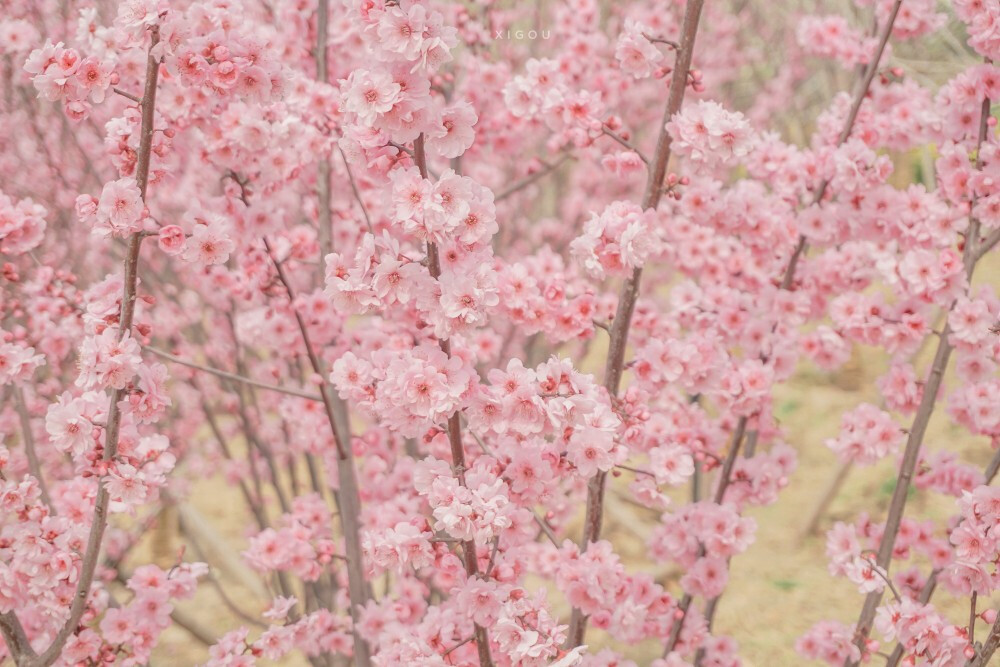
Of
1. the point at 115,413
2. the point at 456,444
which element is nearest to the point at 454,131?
the point at 456,444

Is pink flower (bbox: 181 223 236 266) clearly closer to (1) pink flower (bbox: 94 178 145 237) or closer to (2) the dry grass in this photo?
(1) pink flower (bbox: 94 178 145 237)

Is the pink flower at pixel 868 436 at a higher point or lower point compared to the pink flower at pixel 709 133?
lower

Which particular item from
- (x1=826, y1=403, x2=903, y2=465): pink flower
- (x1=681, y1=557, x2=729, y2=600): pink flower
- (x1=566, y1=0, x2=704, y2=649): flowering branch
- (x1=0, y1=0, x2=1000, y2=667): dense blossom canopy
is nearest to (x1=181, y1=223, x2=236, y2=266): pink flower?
(x1=0, y1=0, x2=1000, y2=667): dense blossom canopy

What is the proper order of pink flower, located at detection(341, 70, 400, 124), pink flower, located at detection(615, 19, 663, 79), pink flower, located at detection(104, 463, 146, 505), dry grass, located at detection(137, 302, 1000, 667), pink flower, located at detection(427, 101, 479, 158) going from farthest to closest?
dry grass, located at detection(137, 302, 1000, 667)
pink flower, located at detection(615, 19, 663, 79)
pink flower, located at detection(104, 463, 146, 505)
pink flower, located at detection(427, 101, 479, 158)
pink flower, located at detection(341, 70, 400, 124)

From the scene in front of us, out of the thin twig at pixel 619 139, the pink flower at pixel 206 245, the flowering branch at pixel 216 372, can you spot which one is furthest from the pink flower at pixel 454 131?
the flowering branch at pixel 216 372

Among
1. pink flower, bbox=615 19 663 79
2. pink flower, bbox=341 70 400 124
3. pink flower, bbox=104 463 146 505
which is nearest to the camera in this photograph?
pink flower, bbox=341 70 400 124

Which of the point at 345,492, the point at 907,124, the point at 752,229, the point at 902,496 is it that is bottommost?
the point at 345,492

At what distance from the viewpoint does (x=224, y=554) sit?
242 inches

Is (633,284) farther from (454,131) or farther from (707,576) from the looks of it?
(707,576)

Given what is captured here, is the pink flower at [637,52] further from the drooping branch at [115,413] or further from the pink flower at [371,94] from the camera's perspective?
the drooping branch at [115,413]

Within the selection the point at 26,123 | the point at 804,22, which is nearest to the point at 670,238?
the point at 804,22

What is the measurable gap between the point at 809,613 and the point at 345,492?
3349 mm

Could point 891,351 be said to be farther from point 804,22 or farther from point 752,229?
point 804,22

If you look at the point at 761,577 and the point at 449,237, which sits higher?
the point at 449,237
